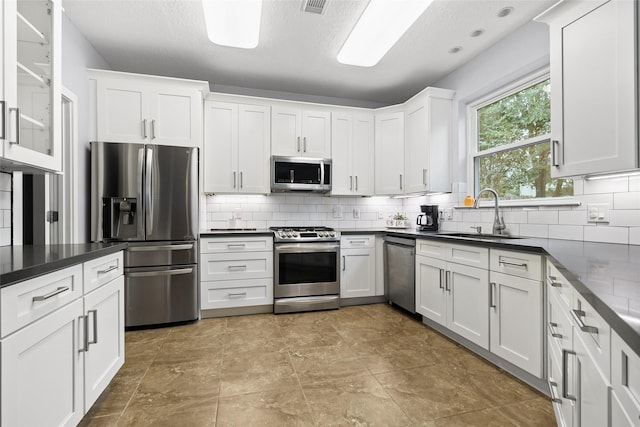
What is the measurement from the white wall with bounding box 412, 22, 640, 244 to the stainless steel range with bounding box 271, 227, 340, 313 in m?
1.41

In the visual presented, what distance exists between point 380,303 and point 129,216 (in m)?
2.90

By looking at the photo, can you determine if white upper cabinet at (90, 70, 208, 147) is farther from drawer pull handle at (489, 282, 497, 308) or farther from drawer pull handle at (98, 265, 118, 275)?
drawer pull handle at (489, 282, 497, 308)

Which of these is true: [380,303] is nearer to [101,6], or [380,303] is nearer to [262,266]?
[262,266]

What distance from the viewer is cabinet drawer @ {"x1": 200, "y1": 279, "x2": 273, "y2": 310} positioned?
3.24m

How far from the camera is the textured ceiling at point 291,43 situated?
246 centimetres

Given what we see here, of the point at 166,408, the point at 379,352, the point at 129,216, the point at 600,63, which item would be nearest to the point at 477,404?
the point at 379,352

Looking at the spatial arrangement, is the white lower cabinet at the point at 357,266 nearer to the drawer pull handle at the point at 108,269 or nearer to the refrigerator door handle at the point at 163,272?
the refrigerator door handle at the point at 163,272

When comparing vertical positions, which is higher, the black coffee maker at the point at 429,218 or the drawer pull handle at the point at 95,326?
the black coffee maker at the point at 429,218

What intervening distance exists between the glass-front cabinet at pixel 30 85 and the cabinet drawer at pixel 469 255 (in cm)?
274

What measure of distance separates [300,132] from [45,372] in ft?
10.5

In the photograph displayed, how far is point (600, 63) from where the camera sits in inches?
66.9

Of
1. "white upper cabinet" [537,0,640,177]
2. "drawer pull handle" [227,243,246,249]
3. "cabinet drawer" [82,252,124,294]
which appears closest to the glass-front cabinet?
"cabinet drawer" [82,252,124,294]

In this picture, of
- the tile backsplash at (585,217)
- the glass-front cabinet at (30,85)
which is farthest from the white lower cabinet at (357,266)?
the glass-front cabinet at (30,85)

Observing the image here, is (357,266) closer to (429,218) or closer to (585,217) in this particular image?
(429,218)
